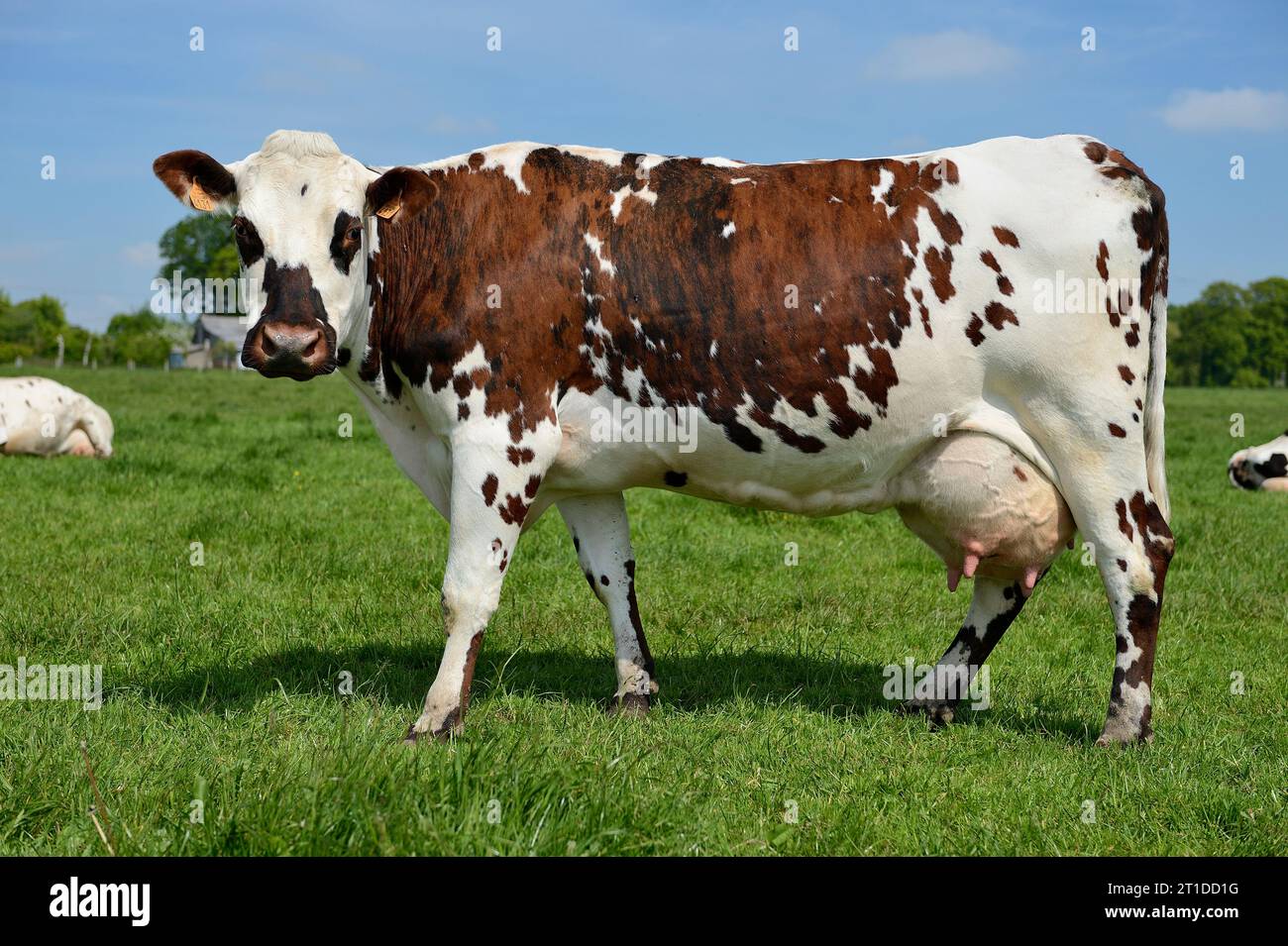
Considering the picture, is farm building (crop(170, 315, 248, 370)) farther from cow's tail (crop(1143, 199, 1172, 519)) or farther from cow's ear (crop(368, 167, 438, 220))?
cow's tail (crop(1143, 199, 1172, 519))

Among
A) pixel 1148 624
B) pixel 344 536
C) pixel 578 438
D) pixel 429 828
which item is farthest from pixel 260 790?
pixel 344 536

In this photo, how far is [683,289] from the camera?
532cm

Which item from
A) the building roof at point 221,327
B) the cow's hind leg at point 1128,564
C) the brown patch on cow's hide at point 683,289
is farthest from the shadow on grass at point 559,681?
the building roof at point 221,327

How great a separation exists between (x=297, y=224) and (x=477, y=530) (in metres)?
1.48

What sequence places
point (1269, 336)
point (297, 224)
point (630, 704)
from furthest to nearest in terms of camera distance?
point (1269, 336) → point (630, 704) → point (297, 224)

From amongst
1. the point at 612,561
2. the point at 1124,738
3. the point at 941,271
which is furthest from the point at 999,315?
the point at 612,561

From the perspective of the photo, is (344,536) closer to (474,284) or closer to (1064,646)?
(474,284)

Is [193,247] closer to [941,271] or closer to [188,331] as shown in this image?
[188,331]

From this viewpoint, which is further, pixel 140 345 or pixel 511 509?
pixel 140 345

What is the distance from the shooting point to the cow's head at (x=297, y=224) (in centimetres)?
495

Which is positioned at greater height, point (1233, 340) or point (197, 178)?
point (1233, 340)

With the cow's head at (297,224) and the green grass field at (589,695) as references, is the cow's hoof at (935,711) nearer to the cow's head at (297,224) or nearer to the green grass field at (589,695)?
the green grass field at (589,695)

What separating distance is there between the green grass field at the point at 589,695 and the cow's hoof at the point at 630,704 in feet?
0.39

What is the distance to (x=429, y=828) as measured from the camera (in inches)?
140
